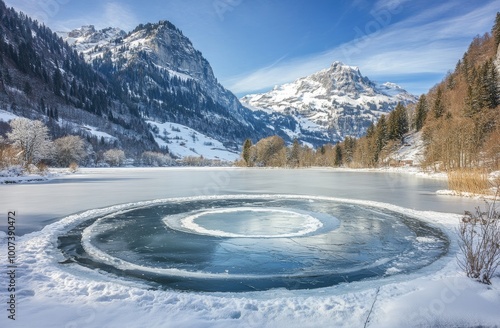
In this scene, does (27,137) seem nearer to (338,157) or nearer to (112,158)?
(112,158)

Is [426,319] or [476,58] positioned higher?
[476,58]

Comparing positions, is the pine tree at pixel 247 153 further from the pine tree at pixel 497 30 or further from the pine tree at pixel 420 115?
the pine tree at pixel 497 30

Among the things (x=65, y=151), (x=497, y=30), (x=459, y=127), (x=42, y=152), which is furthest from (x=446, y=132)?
(x=65, y=151)

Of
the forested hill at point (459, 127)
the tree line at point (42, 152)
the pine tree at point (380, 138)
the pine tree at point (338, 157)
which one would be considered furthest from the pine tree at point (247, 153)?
the tree line at point (42, 152)

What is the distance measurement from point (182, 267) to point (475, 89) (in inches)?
3583

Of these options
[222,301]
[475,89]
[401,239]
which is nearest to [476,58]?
[475,89]

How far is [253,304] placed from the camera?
5.75m

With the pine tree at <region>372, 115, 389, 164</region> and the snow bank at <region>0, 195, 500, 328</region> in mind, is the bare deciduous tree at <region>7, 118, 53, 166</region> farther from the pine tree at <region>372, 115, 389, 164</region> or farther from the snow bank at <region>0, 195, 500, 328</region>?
the pine tree at <region>372, 115, 389, 164</region>

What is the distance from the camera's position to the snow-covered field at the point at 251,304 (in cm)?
491

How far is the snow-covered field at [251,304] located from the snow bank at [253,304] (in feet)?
0.04

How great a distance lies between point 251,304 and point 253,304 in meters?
0.04

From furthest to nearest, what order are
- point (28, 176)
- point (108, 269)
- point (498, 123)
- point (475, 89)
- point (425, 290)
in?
point (475, 89), point (498, 123), point (28, 176), point (108, 269), point (425, 290)

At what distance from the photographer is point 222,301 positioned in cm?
589

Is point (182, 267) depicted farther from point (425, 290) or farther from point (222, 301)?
point (425, 290)
